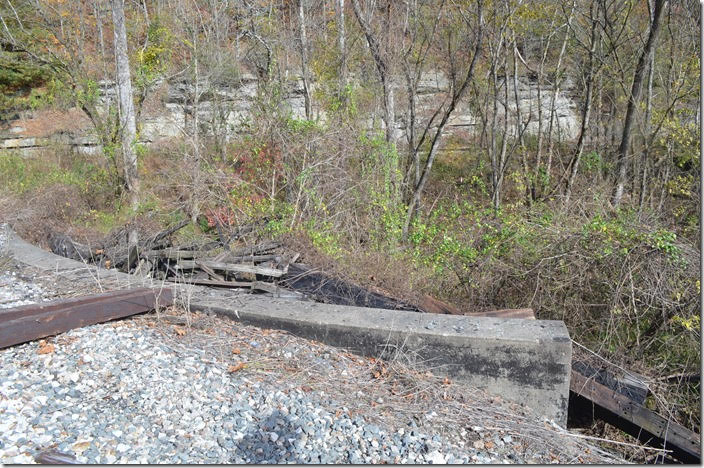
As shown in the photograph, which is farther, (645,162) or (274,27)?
(274,27)

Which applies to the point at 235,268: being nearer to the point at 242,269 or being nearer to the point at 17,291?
the point at 242,269

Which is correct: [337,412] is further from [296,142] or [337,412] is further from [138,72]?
[138,72]

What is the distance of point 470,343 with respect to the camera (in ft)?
13.6

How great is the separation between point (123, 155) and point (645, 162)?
1110 centimetres

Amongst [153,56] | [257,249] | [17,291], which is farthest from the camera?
[153,56]

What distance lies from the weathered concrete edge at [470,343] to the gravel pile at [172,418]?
2.63ft


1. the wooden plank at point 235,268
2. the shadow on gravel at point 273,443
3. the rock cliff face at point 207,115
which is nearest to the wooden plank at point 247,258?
the wooden plank at point 235,268

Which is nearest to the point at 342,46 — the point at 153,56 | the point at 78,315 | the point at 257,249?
the point at 153,56

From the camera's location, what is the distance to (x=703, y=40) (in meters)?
6.43

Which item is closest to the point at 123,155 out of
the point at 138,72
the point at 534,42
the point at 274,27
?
the point at 138,72

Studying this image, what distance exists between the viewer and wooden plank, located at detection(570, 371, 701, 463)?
427 centimetres

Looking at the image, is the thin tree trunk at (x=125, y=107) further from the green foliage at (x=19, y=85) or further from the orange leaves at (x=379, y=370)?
the orange leaves at (x=379, y=370)

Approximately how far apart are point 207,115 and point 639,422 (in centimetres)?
1294

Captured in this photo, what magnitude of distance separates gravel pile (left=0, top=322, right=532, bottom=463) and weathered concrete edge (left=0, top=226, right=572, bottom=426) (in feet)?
2.63
